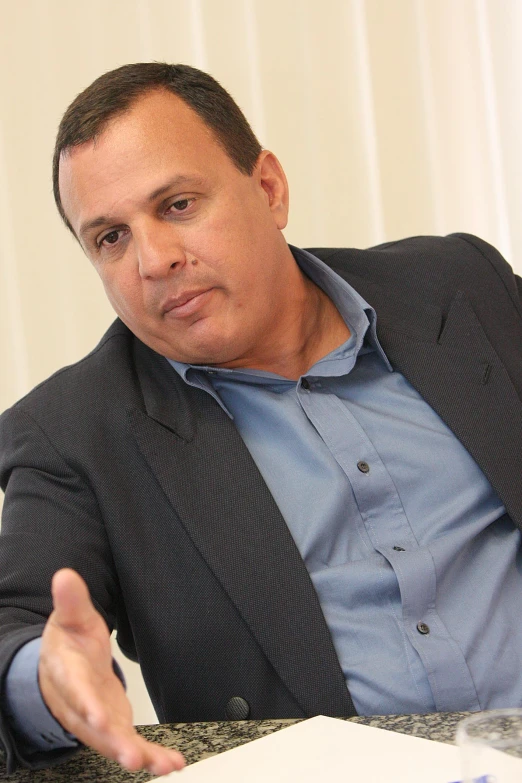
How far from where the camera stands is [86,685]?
31.4 inches

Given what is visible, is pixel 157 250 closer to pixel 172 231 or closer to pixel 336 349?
pixel 172 231

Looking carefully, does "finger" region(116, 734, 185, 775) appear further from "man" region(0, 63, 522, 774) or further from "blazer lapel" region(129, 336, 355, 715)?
"blazer lapel" region(129, 336, 355, 715)

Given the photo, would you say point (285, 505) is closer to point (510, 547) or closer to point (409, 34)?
point (510, 547)

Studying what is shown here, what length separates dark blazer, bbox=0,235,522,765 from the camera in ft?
4.25

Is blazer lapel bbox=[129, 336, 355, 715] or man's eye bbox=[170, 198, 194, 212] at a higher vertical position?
man's eye bbox=[170, 198, 194, 212]

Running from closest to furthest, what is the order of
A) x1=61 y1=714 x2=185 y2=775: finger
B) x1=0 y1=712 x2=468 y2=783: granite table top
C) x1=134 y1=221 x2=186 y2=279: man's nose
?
x1=61 y1=714 x2=185 y2=775: finger < x1=0 y1=712 x2=468 y2=783: granite table top < x1=134 y1=221 x2=186 y2=279: man's nose

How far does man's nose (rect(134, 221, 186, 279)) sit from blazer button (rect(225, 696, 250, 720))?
66cm

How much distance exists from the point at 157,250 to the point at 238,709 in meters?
0.70

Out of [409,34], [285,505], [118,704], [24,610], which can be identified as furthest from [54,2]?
[118,704]

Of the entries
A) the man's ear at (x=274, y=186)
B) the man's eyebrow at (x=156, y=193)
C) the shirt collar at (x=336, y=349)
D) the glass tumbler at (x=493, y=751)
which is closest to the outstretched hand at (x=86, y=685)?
the glass tumbler at (x=493, y=751)

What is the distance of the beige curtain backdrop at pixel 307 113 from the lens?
2244 mm

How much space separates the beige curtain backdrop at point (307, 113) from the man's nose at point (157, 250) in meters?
0.86

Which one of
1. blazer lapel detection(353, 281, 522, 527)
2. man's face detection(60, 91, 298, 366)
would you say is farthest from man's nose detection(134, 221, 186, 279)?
blazer lapel detection(353, 281, 522, 527)

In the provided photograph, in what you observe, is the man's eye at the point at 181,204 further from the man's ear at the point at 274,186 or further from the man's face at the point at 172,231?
the man's ear at the point at 274,186
